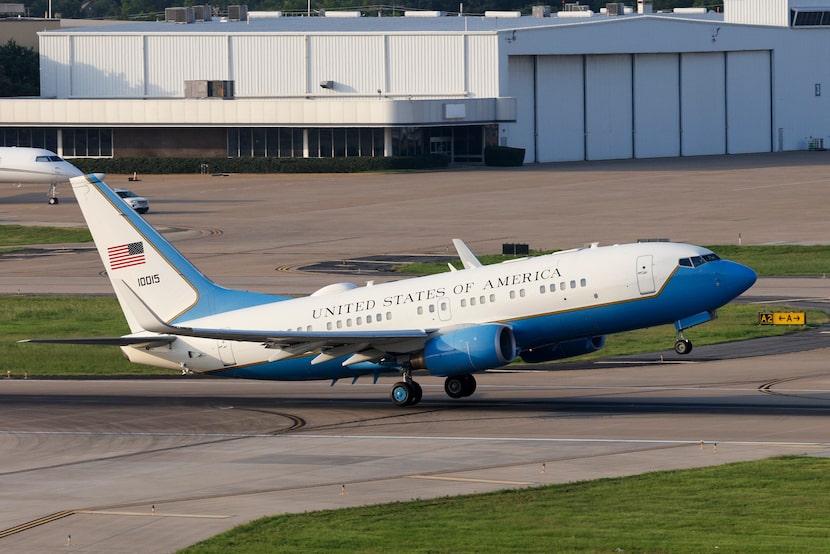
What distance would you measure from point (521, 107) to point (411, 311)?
116 metres

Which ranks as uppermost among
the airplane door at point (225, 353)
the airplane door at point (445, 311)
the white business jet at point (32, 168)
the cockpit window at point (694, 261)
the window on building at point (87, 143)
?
the window on building at point (87, 143)

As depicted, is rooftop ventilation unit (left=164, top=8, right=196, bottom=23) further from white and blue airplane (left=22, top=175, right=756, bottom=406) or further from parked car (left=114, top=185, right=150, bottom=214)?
white and blue airplane (left=22, top=175, right=756, bottom=406)

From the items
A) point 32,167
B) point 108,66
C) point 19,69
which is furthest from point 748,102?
point 32,167

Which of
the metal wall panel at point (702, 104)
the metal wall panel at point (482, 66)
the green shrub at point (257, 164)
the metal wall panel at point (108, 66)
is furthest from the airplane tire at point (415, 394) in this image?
the metal wall panel at point (702, 104)

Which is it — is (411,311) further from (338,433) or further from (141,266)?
(141,266)

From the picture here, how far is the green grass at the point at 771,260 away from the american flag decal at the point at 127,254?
3403 cm

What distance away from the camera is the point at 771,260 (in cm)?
8344

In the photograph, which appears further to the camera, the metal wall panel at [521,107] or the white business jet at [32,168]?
the metal wall panel at [521,107]

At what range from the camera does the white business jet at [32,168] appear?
403ft

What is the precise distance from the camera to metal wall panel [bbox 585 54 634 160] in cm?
16175

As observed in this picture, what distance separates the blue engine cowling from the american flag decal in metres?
9.88

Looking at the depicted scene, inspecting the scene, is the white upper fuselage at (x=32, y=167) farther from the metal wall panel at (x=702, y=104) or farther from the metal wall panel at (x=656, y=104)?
the metal wall panel at (x=702, y=104)

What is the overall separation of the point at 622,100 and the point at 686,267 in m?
123

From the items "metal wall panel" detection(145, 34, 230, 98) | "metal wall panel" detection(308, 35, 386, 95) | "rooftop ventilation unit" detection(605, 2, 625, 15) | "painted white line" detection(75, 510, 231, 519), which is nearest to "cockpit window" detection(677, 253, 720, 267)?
"painted white line" detection(75, 510, 231, 519)
